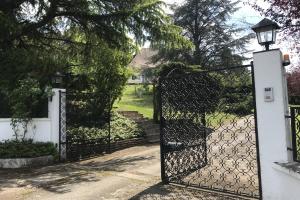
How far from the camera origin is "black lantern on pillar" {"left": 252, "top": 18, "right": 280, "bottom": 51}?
5.29m

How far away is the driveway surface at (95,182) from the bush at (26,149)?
1.95 feet

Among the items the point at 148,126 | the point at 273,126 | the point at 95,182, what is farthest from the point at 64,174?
the point at 148,126

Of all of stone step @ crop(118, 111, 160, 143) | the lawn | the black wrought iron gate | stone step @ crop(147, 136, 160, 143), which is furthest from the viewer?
stone step @ crop(118, 111, 160, 143)

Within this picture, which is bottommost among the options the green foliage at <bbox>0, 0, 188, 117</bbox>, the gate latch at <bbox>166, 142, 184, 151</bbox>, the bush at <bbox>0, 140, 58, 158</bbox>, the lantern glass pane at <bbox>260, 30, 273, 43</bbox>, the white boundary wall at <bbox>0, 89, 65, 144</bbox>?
the bush at <bbox>0, 140, 58, 158</bbox>

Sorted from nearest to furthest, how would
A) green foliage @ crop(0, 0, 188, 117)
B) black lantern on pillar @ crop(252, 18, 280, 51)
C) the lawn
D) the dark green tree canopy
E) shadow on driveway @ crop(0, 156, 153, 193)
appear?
black lantern on pillar @ crop(252, 18, 280, 51) → the lawn → shadow on driveway @ crop(0, 156, 153, 193) → green foliage @ crop(0, 0, 188, 117) → the dark green tree canopy

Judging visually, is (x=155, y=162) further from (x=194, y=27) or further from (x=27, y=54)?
(x=194, y=27)

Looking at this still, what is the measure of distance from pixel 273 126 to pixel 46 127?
22.8 ft

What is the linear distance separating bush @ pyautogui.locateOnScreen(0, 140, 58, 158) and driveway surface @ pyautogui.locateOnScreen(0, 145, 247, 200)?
593 millimetres

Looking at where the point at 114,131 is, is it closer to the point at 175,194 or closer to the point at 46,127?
the point at 46,127

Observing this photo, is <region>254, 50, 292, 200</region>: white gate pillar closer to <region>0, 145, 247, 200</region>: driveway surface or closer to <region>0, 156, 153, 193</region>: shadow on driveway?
<region>0, 145, 247, 200</region>: driveway surface

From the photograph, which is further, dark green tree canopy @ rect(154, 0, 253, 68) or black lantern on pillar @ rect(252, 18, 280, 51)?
dark green tree canopy @ rect(154, 0, 253, 68)

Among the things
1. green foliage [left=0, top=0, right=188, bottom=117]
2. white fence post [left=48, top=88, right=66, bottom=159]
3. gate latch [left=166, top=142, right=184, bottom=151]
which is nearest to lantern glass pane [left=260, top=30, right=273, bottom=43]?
gate latch [left=166, top=142, right=184, bottom=151]

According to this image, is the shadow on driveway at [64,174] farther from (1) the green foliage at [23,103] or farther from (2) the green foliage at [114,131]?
(1) the green foliage at [23,103]

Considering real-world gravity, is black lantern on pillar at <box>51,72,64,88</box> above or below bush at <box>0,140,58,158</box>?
above
